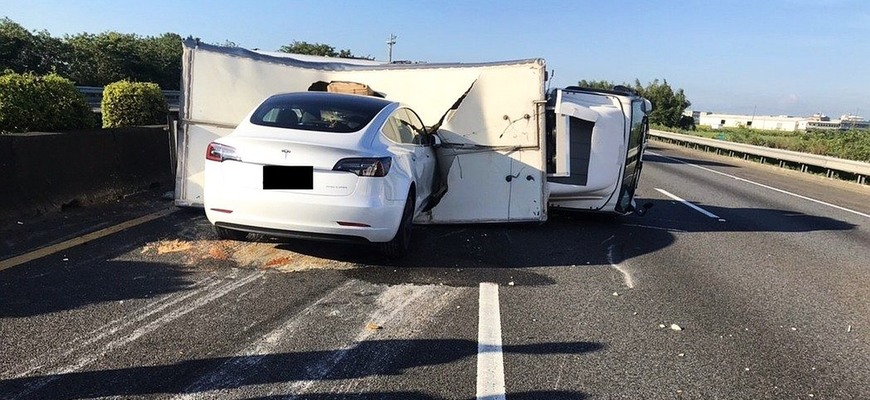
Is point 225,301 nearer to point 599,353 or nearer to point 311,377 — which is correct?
point 311,377

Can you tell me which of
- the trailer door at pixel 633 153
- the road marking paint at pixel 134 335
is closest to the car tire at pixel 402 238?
the road marking paint at pixel 134 335

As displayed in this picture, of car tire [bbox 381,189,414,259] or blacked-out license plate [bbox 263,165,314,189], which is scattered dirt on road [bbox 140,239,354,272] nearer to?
car tire [bbox 381,189,414,259]

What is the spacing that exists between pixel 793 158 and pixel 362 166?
70.8 ft

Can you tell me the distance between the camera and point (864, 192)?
1688 centimetres

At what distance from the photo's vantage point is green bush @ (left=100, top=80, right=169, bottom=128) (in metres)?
9.95

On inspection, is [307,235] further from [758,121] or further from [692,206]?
[758,121]

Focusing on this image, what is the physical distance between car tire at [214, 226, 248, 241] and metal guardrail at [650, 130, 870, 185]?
58.6 ft

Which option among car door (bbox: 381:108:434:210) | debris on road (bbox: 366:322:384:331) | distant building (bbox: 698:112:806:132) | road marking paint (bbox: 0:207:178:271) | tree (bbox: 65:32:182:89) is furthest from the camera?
distant building (bbox: 698:112:806:132)

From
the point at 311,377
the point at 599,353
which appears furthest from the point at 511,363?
the point at 311,377

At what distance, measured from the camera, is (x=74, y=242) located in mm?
5871

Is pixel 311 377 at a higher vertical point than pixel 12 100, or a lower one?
lower

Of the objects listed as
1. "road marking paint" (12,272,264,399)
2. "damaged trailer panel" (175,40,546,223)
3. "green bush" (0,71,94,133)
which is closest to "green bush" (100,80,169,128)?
"green bush" (0,71,94,133)

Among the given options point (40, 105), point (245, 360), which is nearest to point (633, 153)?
point (245, 360)

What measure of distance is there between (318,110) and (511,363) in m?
3.17
